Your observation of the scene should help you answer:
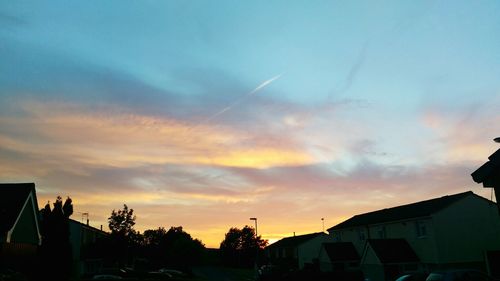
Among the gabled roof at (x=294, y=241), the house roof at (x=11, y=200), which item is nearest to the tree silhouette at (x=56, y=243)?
the house roof at (x=11, y=200)

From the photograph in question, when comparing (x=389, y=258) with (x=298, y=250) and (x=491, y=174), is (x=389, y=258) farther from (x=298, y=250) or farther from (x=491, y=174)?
(x=491, y=174)

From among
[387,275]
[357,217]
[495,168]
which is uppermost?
[357,217]

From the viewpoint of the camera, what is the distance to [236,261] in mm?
123938

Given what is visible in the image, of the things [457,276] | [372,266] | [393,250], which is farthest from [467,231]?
[457,276]

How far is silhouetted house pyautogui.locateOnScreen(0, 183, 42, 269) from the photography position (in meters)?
25.8

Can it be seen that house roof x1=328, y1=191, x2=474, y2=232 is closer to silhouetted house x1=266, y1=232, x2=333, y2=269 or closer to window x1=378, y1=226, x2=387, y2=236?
window x1=378, y1=226, x2=387, y2=236

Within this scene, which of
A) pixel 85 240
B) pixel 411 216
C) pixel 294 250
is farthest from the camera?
pixel 294 250

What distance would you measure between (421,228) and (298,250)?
33839 mm

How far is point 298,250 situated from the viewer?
78.4m

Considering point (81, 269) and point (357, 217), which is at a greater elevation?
point (357, 217)

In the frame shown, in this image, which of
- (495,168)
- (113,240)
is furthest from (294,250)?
(495,168)

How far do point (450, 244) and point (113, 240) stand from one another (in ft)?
132

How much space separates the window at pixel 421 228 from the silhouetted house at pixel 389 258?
6.18 ft

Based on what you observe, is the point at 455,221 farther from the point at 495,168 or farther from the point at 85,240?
the point at 85,240
